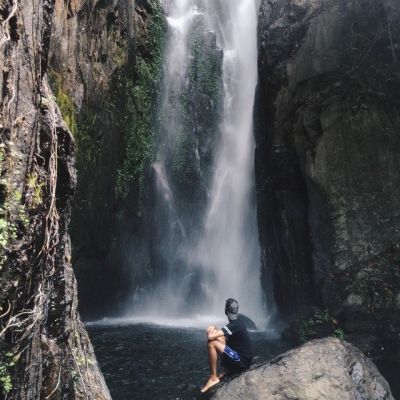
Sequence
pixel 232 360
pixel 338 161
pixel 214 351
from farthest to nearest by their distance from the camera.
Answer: pixel 338 161 < pixel 214 351 < pixel 232 360

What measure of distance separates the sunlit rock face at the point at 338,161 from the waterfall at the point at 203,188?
3.63 meters

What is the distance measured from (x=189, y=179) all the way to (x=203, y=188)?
2.28 feet

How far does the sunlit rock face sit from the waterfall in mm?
3627

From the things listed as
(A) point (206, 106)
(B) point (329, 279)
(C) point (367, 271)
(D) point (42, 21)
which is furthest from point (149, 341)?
(A) point (206, 106)

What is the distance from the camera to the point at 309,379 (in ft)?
15.8

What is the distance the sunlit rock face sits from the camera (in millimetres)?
9562

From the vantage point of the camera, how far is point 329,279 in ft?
32.2

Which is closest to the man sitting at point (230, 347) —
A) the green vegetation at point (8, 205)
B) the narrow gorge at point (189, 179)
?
the narrow gorge at point (189, 179)

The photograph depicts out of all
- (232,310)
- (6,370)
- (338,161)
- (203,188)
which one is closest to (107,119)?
(203,188)

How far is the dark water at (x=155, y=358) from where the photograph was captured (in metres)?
6.89

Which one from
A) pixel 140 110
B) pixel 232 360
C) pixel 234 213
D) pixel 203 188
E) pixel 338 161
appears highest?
pixel 140 110

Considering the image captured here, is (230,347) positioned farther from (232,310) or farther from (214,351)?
(232,310)

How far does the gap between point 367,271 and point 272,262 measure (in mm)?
3867

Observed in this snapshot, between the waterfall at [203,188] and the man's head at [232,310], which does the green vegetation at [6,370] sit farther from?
the waterfall at [203,188]
